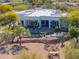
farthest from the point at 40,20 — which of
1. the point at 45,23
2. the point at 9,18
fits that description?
the point at 9,18

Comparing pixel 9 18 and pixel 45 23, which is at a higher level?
pixel 9 18

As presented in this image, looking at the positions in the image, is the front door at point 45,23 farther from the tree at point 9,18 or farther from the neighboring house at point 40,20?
the tree at point 9,18

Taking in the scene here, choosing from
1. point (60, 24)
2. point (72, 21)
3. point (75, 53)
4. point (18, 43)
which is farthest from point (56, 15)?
point (75, 53)

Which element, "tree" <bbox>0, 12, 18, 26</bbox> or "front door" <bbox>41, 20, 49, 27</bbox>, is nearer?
"tree" <bbox>0, 12, 18, 26</bbox>

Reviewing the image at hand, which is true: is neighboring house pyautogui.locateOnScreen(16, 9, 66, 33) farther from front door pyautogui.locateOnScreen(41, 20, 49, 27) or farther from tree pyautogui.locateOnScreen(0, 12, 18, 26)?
tree pyautogui.locateOnScreen(0, 12, 18, 26)

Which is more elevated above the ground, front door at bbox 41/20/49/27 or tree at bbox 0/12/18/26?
tree at bbox 0/12/18/26

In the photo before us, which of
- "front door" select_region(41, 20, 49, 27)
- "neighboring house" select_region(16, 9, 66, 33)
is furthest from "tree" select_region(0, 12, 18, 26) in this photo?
"front door" select_region(41, 20, 49, 27)

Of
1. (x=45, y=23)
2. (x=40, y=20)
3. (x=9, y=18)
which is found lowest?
(x=45, y=23)

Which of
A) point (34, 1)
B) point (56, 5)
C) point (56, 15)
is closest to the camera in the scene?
point (56, 15)

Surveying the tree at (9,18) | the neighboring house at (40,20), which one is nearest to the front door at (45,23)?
the neighboring house at (40,20)

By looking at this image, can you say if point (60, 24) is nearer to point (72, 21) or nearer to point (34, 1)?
point (72, 21)

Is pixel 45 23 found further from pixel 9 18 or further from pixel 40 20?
pixel 9 18
